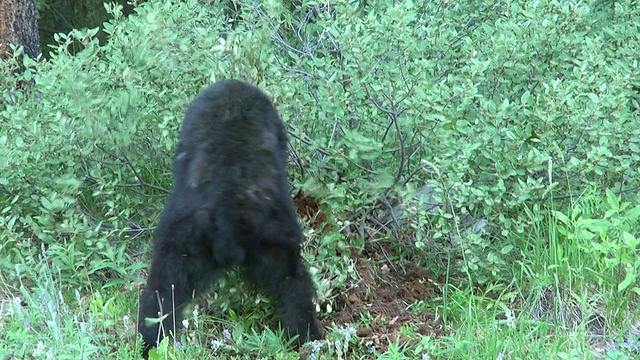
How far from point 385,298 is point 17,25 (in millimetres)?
4013

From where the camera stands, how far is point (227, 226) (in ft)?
14.0

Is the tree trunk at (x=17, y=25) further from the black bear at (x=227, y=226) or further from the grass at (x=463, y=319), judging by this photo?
the black bear at (x=227, y=226)

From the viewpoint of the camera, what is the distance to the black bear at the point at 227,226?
4.30 metres

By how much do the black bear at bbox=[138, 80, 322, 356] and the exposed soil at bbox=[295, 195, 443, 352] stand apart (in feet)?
1.21

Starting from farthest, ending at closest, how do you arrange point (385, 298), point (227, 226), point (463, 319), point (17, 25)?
point (17, 25) < point (385, 298) < point (463, 319) < point (227, 226)

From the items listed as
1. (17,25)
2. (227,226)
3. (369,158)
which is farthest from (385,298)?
(17,25)

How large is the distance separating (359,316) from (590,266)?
129 centimetres

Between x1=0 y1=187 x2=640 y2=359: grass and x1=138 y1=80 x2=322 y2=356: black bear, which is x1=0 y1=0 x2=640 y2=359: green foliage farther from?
x1=138 y1=80 x2=322 y2=356: black bear

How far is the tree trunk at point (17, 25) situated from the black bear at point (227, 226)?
10.6 ft

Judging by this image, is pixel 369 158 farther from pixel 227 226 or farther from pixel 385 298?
pixel 227 226

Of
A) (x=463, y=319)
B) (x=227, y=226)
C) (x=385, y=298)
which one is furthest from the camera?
(x=385, y=298)

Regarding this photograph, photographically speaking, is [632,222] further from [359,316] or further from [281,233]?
[281,233]

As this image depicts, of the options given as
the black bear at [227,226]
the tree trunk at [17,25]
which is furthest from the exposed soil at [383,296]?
the tree trunk at [17,25]

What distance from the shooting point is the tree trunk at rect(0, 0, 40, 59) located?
7.21m
